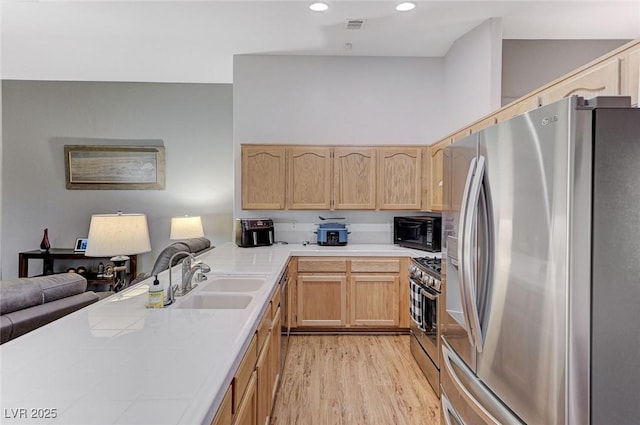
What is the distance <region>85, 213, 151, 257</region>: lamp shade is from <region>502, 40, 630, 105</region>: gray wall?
360 cm

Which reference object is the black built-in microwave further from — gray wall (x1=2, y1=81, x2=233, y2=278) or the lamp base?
the lamp base

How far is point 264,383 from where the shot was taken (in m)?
1.86

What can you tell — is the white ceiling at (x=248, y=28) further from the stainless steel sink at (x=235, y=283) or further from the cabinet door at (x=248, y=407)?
the cabinet door at (x=248, y=407)

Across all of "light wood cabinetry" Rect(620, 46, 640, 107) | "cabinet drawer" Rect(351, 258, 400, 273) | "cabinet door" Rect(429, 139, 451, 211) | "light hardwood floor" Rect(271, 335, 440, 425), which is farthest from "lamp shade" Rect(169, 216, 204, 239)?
"light wood cabinetry" Rect(620, 46, 640, 107)

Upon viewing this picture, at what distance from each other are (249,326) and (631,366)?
4.03 ft

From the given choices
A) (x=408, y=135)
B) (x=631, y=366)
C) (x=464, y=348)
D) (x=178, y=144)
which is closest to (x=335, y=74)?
(x=408, y=135)

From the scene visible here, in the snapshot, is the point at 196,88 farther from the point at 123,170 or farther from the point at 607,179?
the point at 607,179

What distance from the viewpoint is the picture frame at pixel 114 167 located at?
17.5ft

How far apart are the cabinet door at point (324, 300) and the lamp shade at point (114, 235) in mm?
1799

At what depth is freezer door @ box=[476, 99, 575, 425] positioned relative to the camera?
1.04 metres

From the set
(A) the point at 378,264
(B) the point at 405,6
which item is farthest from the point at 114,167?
(B) the point at 405,6

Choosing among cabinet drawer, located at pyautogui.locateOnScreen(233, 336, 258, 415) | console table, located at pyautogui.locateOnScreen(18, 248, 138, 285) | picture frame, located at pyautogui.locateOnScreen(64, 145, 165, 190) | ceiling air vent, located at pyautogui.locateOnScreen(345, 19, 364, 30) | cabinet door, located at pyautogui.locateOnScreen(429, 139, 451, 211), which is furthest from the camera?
picture frame, located at pyautogui.locateOnScreen(64, 145, 165, 190)

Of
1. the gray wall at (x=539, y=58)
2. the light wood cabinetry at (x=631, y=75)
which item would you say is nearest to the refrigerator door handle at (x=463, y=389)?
the light wood cabinetry at (x=631, y=75)

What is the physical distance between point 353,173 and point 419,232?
0.98 meters
